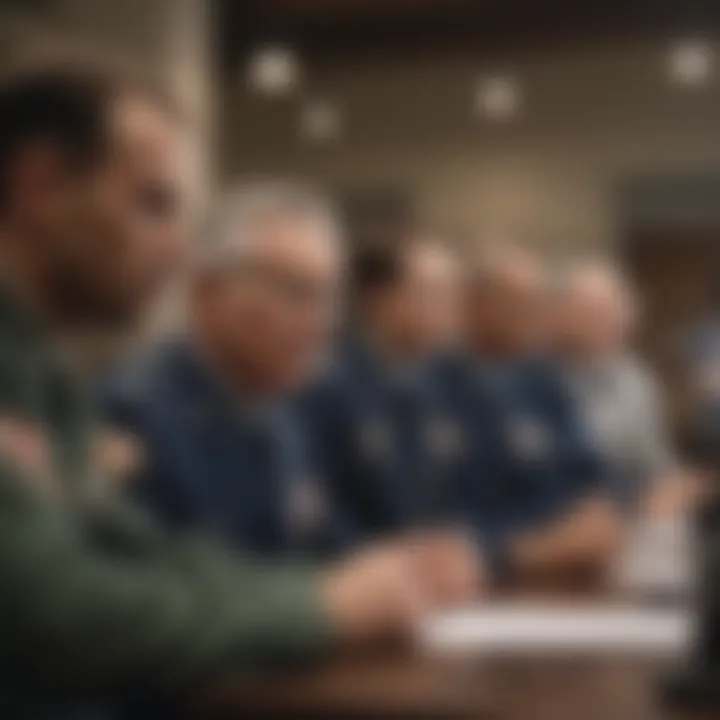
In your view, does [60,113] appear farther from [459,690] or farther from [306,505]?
[306,505]

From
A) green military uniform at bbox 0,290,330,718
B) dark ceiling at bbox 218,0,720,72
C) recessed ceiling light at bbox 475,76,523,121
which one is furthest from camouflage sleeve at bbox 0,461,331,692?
recessed ceiling light at bbox 475,76,523,121

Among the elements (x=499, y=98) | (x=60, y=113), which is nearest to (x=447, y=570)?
(x=60, y=113)

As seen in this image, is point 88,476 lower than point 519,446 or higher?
lower

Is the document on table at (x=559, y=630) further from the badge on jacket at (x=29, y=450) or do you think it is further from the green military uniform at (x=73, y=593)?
the badge on jacket at (x=29, y=450)

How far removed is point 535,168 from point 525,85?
0.24 m

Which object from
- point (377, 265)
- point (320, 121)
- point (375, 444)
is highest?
point (320, 121)

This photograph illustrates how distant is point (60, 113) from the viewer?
35.2 inches

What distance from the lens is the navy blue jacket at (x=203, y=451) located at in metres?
1.28

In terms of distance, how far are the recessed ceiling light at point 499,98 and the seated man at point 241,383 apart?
2.95 metres

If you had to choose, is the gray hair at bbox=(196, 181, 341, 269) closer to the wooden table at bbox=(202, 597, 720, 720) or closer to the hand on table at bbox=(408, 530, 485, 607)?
the hand on table at bbox=(408, 530, 485, 607)

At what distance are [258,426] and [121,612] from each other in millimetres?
522

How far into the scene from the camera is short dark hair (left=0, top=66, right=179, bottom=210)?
2.90 ft

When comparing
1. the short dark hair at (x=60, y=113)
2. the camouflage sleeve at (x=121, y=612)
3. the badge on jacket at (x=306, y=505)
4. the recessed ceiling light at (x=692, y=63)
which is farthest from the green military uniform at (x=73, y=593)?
the recessed ceiling light at (x=692, y=63)

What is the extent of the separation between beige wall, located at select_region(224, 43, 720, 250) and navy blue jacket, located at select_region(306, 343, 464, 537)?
243 centimetres
